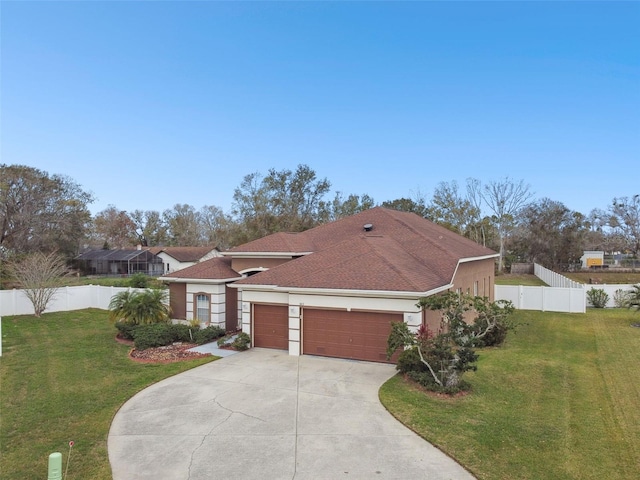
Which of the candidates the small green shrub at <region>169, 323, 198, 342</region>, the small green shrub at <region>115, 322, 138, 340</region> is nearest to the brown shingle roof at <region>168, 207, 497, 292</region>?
the small green shrub at <region>169, 323, 198, 342</region>

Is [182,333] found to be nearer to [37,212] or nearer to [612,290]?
[612,290]

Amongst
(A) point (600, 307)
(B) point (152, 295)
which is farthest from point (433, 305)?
(A) point (600, 307)

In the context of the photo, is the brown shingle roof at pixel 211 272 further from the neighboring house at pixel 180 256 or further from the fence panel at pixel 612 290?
the neighboring house at pixel 180 256

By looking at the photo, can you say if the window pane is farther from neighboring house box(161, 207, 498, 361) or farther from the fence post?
the fence post

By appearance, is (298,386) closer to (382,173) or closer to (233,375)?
(233,375)

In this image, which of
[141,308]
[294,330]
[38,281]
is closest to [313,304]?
[294,330]

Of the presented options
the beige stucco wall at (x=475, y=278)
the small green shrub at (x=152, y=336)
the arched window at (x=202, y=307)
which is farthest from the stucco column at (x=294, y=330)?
the beige stucco wall at (x=475, y=278)
